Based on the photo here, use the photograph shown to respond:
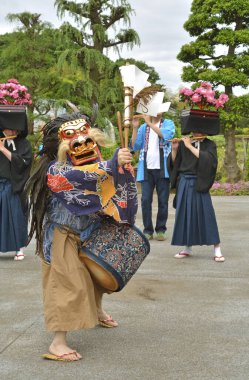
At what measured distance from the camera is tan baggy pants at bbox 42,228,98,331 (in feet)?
12.3

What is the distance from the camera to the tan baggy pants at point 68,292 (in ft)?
12.3

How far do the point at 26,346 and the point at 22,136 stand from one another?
3.28 metres

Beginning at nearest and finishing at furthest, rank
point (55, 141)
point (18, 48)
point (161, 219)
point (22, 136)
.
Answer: point (55, 141), point (22, 136), point (161, 219), point (18, 48)

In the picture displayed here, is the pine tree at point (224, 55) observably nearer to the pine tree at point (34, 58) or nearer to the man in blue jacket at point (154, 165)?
the pine tree at point (34, 58)

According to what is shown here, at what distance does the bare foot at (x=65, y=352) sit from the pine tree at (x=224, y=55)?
1317 cm

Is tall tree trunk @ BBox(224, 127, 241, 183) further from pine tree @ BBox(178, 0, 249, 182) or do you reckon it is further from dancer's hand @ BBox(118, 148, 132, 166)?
dancer's hand @ BBox(118, 148, 132, 166)

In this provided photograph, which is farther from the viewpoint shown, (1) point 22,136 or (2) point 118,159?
(1) point 22,136

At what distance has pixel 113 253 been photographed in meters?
3.80

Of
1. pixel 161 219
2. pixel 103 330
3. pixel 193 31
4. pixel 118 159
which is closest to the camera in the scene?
pixel 118 159

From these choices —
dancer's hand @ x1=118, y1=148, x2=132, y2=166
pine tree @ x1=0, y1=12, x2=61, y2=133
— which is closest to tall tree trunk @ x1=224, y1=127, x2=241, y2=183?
pine tree @ x1=0, y1=12, x2=61, y2=133

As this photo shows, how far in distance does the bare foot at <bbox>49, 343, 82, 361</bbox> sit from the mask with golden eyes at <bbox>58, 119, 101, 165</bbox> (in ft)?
3.75

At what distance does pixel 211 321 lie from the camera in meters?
4.61

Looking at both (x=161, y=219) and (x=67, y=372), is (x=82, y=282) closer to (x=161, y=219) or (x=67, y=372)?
(x=67, y=372)

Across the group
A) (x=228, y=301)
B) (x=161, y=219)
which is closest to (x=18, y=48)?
(x=161, y=219)
